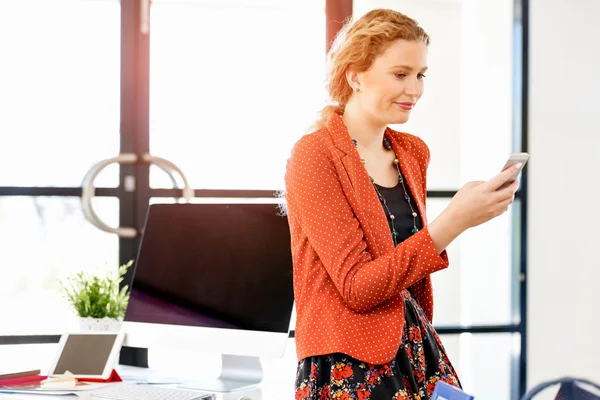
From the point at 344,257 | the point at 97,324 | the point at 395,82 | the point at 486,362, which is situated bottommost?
the point at 486,362

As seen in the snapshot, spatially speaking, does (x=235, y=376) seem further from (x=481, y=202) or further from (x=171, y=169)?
(x=171, y=169)

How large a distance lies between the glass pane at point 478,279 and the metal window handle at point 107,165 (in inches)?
46.1

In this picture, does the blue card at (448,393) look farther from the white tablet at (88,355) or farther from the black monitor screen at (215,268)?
the white tablet at (88,355)

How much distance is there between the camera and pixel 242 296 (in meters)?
2.10

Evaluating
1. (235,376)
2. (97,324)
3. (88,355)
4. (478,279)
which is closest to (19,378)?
(88,355)

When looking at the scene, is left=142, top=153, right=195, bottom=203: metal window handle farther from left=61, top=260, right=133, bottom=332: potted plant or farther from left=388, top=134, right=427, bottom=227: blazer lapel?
left=388, top=134, right=427, bottom=227: blazer lapel

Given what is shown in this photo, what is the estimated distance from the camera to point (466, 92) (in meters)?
3.65

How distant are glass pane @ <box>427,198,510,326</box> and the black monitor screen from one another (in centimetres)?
162

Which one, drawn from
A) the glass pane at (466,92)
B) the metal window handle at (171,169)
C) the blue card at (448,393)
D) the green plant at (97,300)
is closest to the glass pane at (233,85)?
the metal window handle at (171,169)

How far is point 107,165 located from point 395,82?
59.5 inches

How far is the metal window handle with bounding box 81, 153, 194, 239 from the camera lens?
2.90 metres

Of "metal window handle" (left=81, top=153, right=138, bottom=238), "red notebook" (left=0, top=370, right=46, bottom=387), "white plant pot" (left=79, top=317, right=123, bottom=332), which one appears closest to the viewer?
"red notebook" (left=0, top=370, right=46, bottom=387)

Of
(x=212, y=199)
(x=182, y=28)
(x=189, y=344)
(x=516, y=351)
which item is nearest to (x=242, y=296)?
(x=189, y=344)
